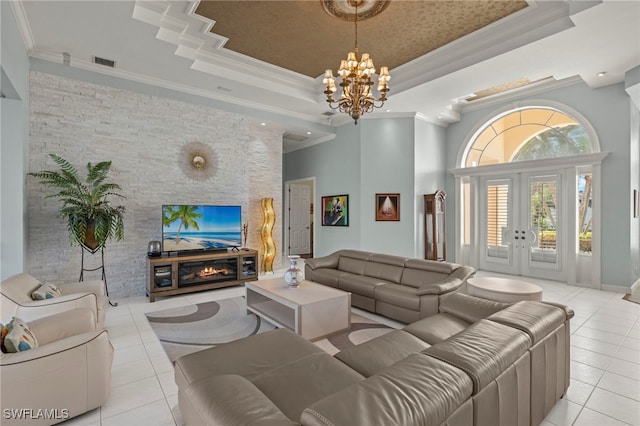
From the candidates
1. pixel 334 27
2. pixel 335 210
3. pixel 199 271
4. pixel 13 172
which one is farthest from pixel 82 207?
pixel 335 210

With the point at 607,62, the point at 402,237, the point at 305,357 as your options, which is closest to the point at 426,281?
the point at 305,357

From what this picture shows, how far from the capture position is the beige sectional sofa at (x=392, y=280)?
3438 millimetres

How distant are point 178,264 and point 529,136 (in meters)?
7.03

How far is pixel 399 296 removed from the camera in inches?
142

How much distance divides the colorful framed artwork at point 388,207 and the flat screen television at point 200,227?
303cm

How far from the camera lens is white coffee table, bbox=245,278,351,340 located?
3.08 m

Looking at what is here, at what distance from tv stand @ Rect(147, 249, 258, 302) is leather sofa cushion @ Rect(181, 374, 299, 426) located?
343 cm

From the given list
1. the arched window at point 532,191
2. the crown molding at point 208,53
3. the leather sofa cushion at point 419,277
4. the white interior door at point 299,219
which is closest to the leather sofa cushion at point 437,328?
the leather sofa cushion at point 419,277

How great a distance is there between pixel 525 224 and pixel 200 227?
6.28 m

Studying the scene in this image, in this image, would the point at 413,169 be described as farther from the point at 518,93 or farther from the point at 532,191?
the point at 518,93

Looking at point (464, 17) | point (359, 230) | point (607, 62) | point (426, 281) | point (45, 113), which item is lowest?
point (426, 281)

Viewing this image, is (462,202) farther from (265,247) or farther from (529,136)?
(265,247)

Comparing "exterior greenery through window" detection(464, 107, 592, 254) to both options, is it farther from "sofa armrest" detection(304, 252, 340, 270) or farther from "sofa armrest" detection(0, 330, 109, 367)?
"sofa armrest" detection(0, 330, 109, 367)

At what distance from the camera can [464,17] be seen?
3848mm
